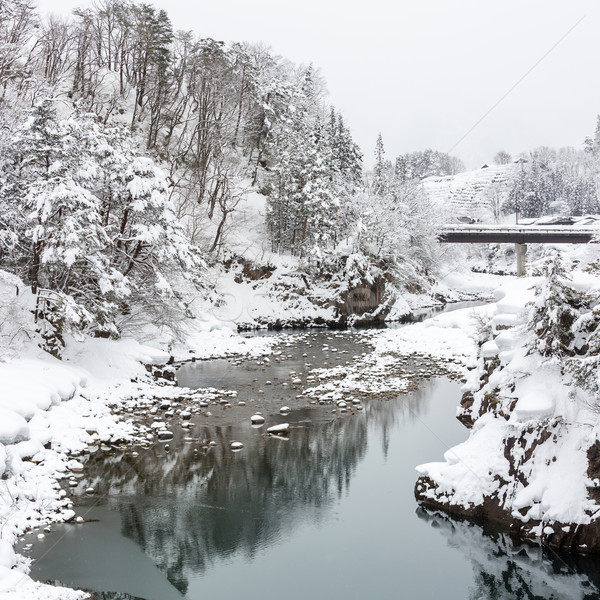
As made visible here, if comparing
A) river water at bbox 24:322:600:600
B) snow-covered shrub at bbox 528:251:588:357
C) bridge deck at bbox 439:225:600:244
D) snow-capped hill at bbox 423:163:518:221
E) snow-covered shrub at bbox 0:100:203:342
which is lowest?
river water at bbox 24:322:600:600

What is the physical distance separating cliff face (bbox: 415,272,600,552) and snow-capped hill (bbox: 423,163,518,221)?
89141 mm

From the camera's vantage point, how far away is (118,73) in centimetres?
4934

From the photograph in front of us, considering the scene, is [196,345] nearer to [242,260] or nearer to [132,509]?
[242,260]

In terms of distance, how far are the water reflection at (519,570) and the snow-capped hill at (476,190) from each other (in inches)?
3599

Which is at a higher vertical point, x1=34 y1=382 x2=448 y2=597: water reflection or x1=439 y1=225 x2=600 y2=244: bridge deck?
x1=439 y1=225 x2=600 y2=244: bridge deck

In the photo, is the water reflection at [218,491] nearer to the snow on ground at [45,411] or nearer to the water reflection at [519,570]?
the snow on ground at [45,411]

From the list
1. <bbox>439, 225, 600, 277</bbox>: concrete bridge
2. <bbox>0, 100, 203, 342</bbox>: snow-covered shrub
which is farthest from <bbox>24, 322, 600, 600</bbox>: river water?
<bbox>439, 225, 600, 277</bbox>: concrete bridge

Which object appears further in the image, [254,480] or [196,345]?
[196,345]

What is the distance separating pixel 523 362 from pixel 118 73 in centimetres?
5058

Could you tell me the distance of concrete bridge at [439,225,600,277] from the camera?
48031 millimetres

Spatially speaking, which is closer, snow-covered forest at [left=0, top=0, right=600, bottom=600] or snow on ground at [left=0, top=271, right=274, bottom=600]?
snow on ground at [left=0, top=271, right=274, bottom=600]

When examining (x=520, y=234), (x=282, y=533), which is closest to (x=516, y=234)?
(x=520, y=234)

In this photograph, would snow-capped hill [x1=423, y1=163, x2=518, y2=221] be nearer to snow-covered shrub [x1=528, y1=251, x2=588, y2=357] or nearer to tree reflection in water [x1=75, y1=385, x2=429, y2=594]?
tree reflection in water [x1=75, y1=385, x2=429, y2=594]

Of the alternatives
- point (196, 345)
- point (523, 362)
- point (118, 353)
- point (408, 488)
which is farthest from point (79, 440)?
point (196, 345)
